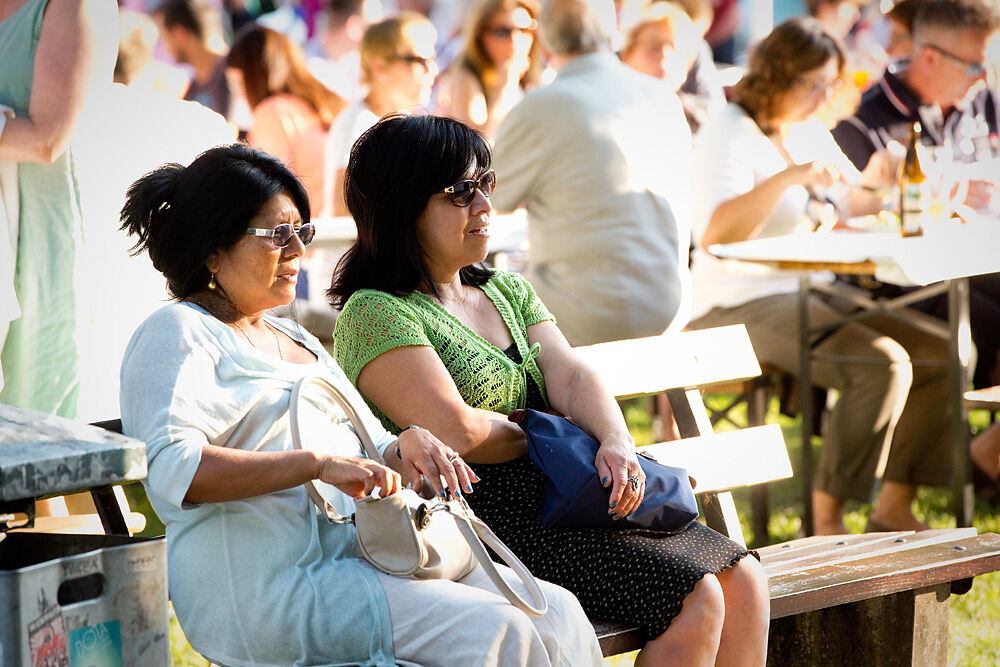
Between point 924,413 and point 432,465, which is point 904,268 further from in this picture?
point 432,465

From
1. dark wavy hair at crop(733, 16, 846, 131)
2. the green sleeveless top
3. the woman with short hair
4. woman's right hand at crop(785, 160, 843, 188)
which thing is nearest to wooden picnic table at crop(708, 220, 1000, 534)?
woman's right hand at crop(785, 160, 843, 188)

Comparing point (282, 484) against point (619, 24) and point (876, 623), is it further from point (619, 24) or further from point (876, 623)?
point (619, 24)

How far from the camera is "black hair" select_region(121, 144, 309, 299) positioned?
88.0 inches

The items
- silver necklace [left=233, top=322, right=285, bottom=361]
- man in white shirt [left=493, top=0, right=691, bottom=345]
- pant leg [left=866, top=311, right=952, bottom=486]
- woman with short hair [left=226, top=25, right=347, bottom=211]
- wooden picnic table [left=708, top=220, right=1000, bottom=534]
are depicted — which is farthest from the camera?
woman with short hair [left=226, top=25, right=347, bottom=211]

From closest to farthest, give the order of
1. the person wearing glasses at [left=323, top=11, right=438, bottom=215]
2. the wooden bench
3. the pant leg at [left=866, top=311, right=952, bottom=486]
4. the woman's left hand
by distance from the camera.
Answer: the woman's left hand < the wooden bench < the pant leg at [left=866, top=311, right=952, bottom=486] < the person wearing glasses at [left=323, top=11, right=438, bottom=215]

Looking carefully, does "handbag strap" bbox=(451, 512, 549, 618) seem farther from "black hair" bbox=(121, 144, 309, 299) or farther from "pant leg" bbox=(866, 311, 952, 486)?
"pant leg" bbox=(866, 311, 952, 486)

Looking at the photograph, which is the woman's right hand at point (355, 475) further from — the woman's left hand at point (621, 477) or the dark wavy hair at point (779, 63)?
the dark wavy hair at point (779, 63)

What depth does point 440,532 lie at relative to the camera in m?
2.15

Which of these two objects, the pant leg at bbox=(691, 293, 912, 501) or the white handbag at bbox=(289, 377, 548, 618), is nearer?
the white handbag at bbox=(289, 377, 548, 618)

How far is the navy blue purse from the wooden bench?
1.09 feet

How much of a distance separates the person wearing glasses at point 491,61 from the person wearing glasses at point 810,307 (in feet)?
3.90

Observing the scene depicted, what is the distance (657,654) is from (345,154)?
159 inches

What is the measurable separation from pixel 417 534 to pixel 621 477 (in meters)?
0.53

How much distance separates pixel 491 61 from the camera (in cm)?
616
